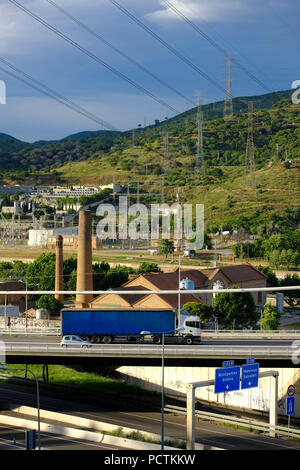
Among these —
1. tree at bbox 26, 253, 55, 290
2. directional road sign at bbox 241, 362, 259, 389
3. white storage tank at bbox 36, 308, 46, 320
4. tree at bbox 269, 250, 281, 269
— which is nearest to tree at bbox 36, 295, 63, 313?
white storage tank at bbox 36, 308, 46, 320

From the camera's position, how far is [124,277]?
92750mm

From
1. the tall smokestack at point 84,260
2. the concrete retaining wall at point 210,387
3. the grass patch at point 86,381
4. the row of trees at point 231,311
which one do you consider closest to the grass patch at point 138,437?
the concrete retaining wall at point 210,387

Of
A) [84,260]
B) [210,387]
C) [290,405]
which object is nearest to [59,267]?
[84,260]

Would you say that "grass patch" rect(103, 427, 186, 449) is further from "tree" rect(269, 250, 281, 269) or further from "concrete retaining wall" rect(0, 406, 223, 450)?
"tree" rect(269, 250, 281, 269)

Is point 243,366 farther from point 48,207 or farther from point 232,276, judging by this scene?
point 48,207

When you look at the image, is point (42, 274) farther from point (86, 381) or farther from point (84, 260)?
point (86, 381)

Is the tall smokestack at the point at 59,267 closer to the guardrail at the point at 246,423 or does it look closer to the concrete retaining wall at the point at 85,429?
the concrete retaining wall at the point at 85,429

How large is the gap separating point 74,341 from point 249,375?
39.2ft

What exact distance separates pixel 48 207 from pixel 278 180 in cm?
6074

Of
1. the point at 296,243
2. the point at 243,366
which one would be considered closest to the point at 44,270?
the point at 296,243

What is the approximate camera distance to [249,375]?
128ft

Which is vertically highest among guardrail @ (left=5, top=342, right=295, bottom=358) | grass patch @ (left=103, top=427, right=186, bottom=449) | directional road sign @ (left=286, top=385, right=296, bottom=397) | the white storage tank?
guardrail @ (left=5, top=342, right=295, bottom=358)

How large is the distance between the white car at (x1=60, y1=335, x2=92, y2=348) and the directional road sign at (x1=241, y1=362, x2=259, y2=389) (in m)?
9.84

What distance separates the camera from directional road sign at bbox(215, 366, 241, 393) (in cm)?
3781
